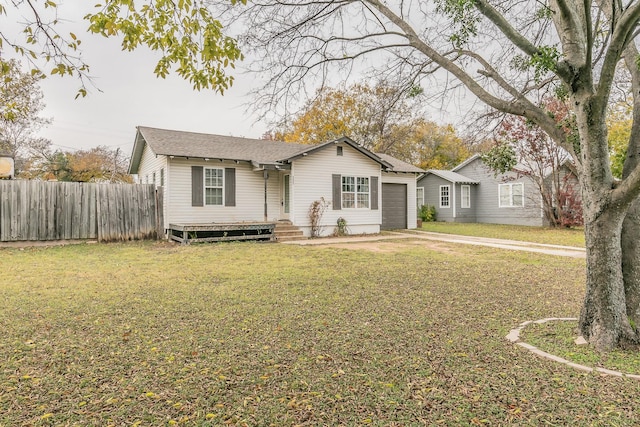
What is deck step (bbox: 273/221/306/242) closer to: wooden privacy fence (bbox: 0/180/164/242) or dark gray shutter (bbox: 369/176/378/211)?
dark gray shutter (bbox: 369/176/378/211)

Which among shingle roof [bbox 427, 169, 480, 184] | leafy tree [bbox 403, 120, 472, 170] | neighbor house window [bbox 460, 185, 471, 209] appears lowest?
neighbor house window [bbox 460, 185, 471, 209]

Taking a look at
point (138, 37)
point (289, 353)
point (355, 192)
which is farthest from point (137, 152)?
point (289, 353)

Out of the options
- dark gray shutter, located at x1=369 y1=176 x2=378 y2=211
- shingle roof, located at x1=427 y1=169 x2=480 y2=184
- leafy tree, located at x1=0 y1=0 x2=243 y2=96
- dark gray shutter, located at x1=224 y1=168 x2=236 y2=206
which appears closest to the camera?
leafy tree, located at x1=0 y1=0 x2=243 y2=96

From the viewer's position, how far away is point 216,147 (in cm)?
1447

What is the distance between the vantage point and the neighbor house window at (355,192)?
50.5ft

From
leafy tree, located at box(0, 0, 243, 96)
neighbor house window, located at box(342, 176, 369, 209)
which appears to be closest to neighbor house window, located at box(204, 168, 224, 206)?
neighbor house window, located at box(342, 176, 369, 209)

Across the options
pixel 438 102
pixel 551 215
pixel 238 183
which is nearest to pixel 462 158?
pixel 551 215

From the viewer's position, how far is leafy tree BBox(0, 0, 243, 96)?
Result: 125 inches

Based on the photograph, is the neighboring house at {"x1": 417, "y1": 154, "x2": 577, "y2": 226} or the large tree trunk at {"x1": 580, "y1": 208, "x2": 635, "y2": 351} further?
the neighboring house at {"x1": 417, "y1": 154, "x2": 577, "y2": 226}

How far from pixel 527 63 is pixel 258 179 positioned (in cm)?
1125

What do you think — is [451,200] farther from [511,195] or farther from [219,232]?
[219,232]

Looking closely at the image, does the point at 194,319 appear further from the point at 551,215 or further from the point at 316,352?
the point at 551,215

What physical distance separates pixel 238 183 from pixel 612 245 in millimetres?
12495

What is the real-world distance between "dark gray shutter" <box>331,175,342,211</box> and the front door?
1.88 meters
